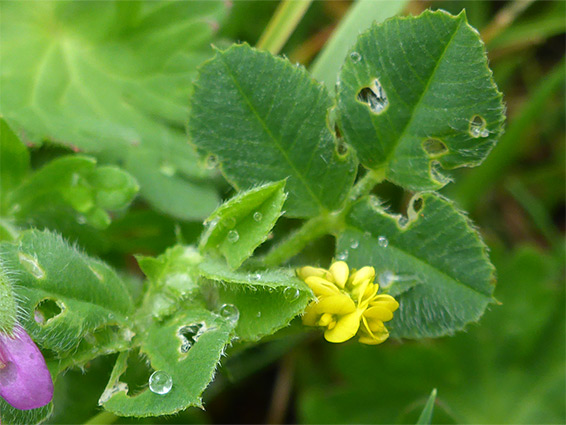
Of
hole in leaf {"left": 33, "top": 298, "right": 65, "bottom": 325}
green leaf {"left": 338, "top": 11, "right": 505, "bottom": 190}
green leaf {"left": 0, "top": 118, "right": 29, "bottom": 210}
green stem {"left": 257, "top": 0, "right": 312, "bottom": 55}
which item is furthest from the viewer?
green stem {"left": 257, "top": 0, "right": 312, "bottom": 55}

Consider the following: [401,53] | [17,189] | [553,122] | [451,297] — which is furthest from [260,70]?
[553,122]

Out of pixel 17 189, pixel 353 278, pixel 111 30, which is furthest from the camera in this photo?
pixel 111 30

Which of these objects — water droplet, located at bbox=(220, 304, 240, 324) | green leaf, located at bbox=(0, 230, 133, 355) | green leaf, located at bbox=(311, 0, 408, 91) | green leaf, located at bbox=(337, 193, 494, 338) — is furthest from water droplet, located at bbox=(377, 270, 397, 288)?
green leaf, located at bbox=(311, 0, 408, 91)

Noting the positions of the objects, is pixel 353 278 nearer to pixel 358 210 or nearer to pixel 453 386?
pixel 358 210

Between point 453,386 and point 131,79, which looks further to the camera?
point 453,386

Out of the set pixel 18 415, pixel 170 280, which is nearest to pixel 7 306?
pixel 18 415

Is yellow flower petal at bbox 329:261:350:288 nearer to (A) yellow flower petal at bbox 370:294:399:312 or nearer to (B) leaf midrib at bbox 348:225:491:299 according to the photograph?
(A) yellow flower petal at bbox 370:294:399:312

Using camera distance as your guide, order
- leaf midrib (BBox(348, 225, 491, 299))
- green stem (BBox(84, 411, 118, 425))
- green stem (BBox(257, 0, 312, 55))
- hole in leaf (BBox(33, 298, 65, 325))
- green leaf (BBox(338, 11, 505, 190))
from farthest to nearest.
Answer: green stem (BBox(257, 0, 312, 55)) → green stem (BBox(84, 411, 118, 425)) → leaf midrib (BBox(348, 225, 491, 299)) → green leaf (BBox(338, 11, 505, 190)) → hole in leaf (BBox(33, 298, 65, 325))
